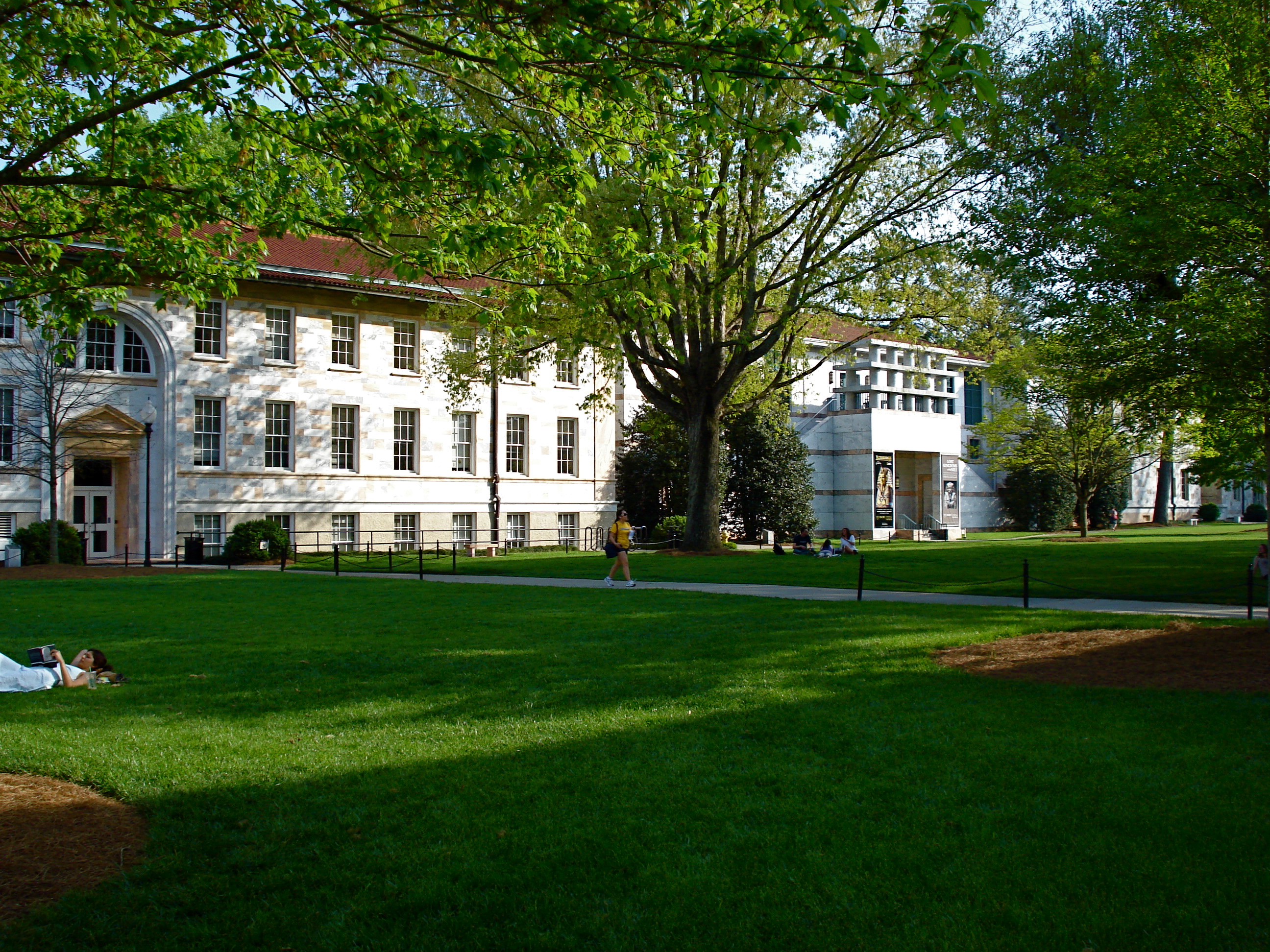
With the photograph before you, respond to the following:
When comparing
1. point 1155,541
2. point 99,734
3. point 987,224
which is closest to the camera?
point 99,734

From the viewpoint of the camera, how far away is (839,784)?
6391 millimetres

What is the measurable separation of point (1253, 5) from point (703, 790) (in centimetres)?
1438

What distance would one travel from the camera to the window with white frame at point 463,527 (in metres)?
42.3

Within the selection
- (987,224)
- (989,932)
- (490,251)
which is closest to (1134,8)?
(987,224)

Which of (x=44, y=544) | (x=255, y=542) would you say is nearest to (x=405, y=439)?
(x=255, y=542)

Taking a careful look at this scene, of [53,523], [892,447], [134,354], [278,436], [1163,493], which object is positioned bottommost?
[53,523]

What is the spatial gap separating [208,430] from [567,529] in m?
15.6

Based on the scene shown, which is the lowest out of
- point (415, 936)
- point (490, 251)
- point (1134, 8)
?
point (415, 936)

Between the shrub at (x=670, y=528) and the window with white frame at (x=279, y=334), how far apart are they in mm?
15596

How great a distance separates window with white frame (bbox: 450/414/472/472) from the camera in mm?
42812

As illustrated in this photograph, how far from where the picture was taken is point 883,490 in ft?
182

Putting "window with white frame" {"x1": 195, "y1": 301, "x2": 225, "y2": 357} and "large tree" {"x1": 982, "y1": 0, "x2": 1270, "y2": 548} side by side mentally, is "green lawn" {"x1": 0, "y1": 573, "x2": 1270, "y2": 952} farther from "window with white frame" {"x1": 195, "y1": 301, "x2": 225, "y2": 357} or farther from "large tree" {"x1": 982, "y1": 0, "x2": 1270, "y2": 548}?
"window with white frame" {"x1": 195, "y1": 301, "x2": 225, "y2": 357}

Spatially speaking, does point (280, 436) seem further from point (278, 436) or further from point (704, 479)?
point (704, 479)

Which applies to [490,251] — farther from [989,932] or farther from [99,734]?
[989,932]
